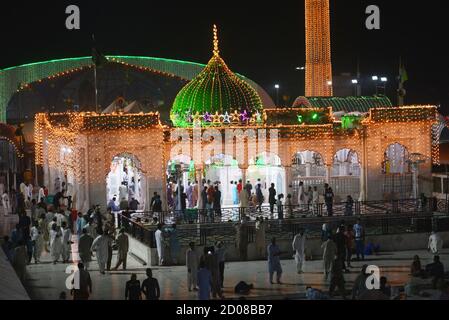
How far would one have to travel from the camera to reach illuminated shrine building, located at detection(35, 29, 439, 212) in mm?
29906

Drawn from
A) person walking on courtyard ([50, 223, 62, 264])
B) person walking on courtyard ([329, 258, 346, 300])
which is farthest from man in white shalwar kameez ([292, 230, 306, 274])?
person walking on courtyard ([50, 223, 62, 264])

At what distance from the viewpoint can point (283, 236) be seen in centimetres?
2398

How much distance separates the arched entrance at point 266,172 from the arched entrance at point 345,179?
5.52 ft

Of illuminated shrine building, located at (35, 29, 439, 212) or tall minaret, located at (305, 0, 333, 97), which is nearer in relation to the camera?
illuminated shrine building, located at (35, 29, 439, 212)

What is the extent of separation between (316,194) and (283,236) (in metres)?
6.91

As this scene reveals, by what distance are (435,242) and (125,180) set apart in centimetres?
1282

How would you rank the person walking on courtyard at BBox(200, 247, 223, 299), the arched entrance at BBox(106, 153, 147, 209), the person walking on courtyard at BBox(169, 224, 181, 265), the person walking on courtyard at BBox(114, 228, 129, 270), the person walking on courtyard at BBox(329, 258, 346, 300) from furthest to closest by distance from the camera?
the arched entrance at BBox(106, 153, 147, 209)
the person walking on courtyard at BBox(169, 224, 181, 265)
the person walking on courtyard at BBox(114, 228, 129, 270)
the person walking on courtyard at BBox(200, 247, 223, 299)
the person walking on courtyard at BBox(329, 258, 346, 300)

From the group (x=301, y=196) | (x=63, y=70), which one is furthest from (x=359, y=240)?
(x=63, y=70)

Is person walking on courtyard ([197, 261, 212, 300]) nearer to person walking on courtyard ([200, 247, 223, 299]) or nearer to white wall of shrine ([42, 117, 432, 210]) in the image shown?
person walking on courtyard ([200, 247, 223, 299])

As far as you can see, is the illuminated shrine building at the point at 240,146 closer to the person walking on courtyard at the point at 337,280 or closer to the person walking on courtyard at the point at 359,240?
the person walking on courtyard at the point at 359,240

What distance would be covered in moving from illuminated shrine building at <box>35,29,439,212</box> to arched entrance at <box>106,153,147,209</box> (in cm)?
4
